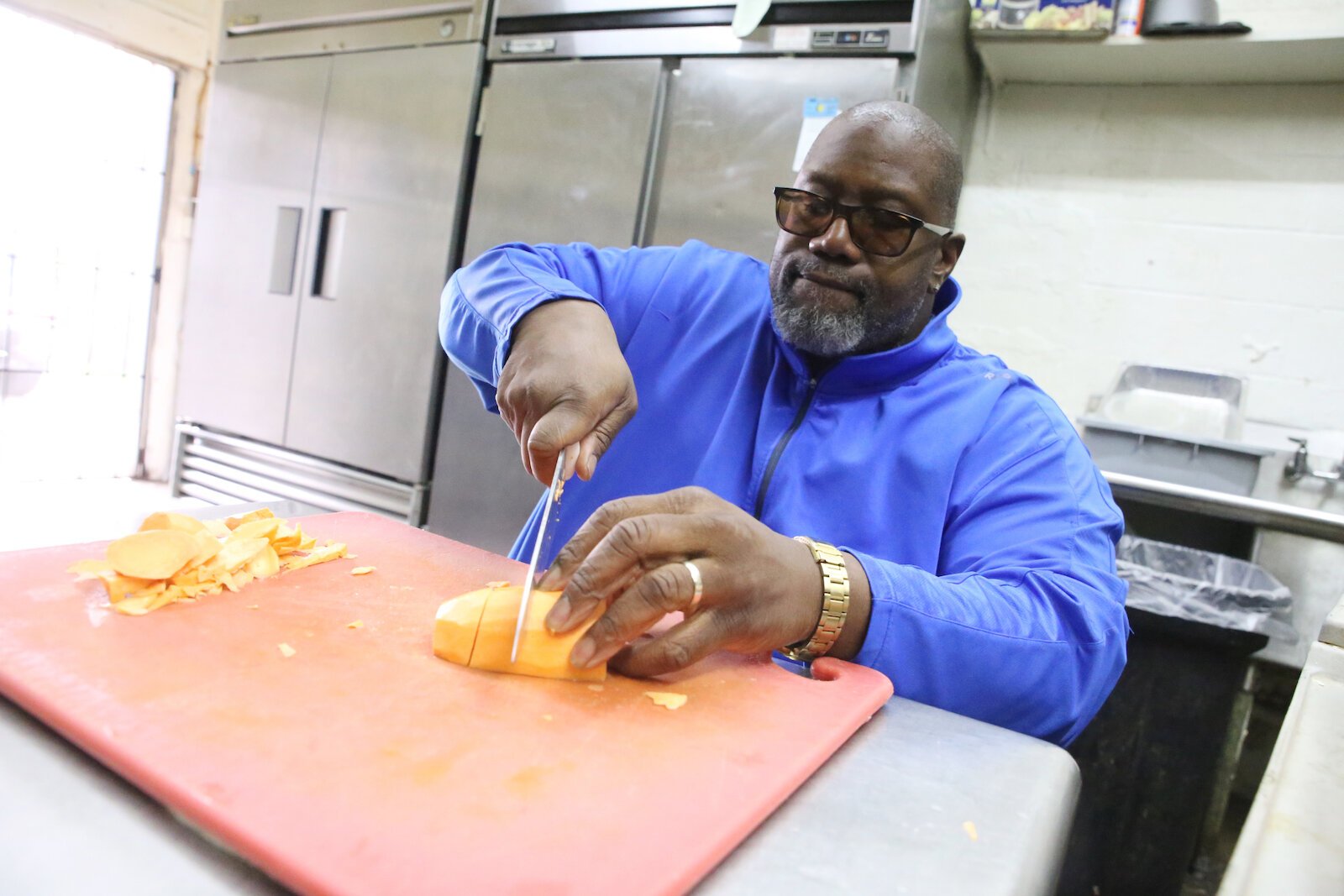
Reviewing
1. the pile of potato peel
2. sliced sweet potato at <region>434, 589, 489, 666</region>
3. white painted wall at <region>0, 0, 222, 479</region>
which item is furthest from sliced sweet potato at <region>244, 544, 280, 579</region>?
white painted wall at <region>0, 0, 222, 479</region>

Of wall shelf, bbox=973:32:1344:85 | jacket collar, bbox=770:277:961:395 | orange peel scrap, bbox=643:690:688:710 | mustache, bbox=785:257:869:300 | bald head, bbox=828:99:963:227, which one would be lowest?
orange peel scrap, bbox=643:690:688:710

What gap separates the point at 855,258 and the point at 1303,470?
1.79 metres

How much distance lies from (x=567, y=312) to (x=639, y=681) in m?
0.58

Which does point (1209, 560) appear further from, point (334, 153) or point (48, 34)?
point (48, 34)

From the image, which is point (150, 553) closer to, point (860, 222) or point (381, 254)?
point (860, 222)

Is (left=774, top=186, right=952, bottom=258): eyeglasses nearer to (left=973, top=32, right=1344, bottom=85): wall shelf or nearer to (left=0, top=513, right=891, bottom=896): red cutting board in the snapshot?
(left=0, top=513, right=891, bottom=896): red cutting board

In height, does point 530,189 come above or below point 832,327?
above

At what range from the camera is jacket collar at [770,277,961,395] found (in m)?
1.34

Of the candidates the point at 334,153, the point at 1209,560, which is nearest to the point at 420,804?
the point at 1209,560

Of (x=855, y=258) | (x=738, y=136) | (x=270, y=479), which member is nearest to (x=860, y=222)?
(x=855, y=258)

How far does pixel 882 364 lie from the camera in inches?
52.6

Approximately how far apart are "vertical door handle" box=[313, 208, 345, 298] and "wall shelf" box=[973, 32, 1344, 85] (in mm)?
2315

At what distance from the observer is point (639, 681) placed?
2.56ft

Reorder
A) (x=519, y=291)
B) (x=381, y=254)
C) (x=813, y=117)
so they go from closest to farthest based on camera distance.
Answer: (x=519, y=291)
(x=813, y=117)
(x=381, y=254)
